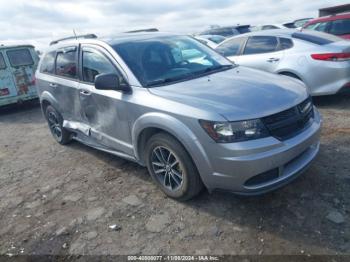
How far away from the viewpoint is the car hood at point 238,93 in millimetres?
2912

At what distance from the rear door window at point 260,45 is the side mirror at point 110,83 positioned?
3978 millimetres

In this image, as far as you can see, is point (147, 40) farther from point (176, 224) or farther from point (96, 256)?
point (96, 256)

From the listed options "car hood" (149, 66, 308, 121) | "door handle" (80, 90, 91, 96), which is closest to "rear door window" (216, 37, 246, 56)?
"car hood" (149, 66, 308, 121)

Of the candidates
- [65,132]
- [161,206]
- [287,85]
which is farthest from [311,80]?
[65,132]

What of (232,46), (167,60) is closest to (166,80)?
(167,60)

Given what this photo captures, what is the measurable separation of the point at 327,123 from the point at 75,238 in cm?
428

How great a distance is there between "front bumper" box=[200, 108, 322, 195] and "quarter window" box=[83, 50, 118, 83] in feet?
5.78

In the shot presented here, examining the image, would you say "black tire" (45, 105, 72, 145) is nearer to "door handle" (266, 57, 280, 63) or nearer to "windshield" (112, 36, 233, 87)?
"windshield" (112, 36, 233, 87)

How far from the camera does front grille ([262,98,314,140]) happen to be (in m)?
2.92

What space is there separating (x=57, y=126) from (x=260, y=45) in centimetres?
440

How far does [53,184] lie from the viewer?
445 centimetres

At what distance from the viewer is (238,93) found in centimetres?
317

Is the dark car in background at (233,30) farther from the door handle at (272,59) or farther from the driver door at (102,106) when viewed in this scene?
the driver door at (102,106)

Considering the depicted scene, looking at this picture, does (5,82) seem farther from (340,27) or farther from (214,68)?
(340,27)
